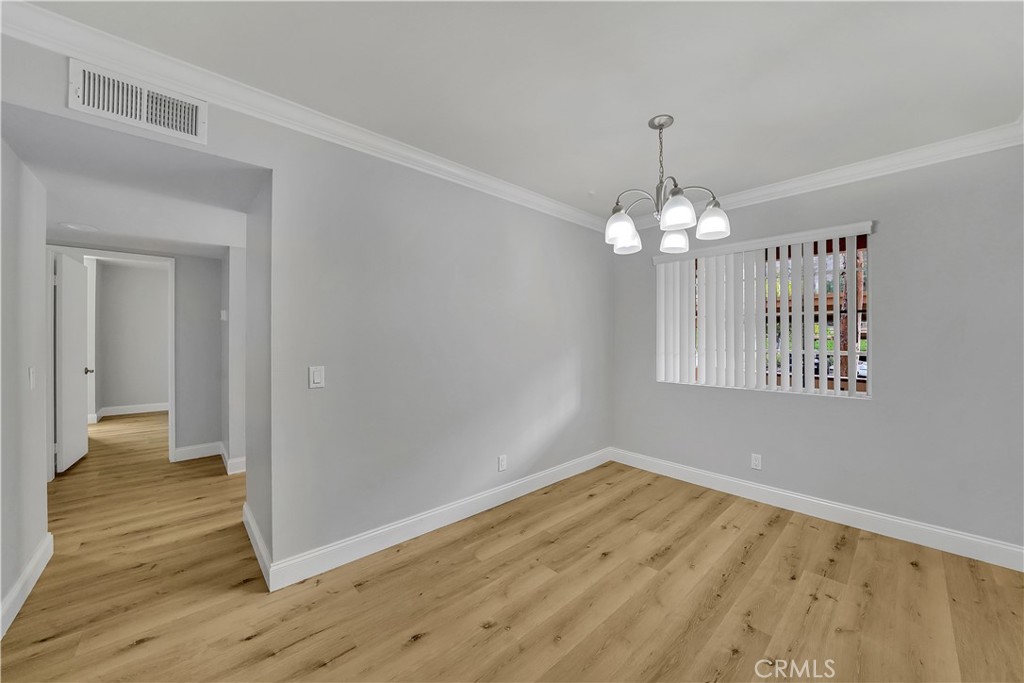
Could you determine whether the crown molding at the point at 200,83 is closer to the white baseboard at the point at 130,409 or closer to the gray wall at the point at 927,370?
the gray wall at the point at 927,370

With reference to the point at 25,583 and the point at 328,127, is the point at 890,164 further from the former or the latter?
the point at 25,583

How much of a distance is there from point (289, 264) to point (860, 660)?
10.8 feet

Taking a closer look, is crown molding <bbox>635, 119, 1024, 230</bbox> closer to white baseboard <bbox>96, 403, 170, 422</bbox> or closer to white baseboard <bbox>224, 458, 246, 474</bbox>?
white baseboard <bbox>224, 458, 246, 474</bbox>

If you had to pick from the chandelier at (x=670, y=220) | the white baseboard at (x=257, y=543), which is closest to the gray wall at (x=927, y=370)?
the chandelier at (x=670, y=220)

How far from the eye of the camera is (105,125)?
1.73 metres

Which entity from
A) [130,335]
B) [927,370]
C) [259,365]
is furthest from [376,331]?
[130,335]

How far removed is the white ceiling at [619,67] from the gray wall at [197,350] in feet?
12.3

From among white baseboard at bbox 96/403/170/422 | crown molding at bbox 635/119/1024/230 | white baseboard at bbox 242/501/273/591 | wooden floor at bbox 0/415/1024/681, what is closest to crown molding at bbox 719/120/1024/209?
crown molding at bbox 635/119/1024/230

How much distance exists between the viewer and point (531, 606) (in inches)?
79.7

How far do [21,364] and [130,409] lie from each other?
6511 millimetres

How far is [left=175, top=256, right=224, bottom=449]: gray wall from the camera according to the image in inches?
179

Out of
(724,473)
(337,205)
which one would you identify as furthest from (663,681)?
(337,205)

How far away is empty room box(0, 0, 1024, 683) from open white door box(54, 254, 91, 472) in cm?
9

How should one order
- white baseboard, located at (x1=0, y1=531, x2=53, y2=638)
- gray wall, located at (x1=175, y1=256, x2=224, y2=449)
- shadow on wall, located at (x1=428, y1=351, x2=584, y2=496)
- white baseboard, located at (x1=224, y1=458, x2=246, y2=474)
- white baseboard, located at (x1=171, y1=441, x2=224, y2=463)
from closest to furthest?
white baseboard, located at (x1=0, y1=531, x2=53, y2=638) → shadow on wall, located at (x1=428, y1=351, x2=584, y2=496) → white baseboard, located at (x1=224, y1=458, x2=246, y2=474) → white baseboard, located at (x1=171, y1=441, x2=224, y2=463) → gray wall, located at (x1=175, y1=256, x2=224, y2=449)
